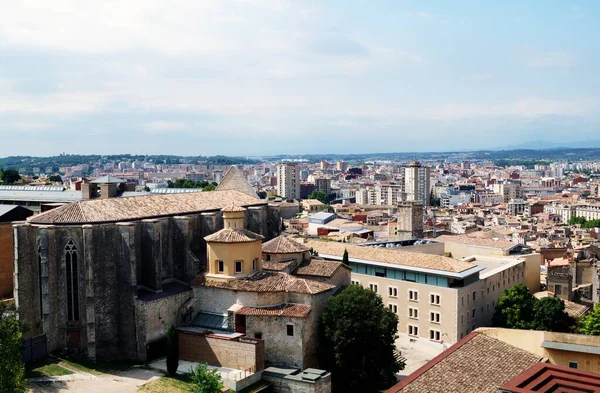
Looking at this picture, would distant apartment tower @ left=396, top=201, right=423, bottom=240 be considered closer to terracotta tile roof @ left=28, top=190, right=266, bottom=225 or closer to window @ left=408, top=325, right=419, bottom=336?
window @ left=408, top=325, right=419, bottom=336

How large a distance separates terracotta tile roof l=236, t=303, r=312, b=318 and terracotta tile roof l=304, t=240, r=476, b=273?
14.4 m

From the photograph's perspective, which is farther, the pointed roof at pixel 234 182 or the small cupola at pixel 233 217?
the pointed roof at pixel 234 182

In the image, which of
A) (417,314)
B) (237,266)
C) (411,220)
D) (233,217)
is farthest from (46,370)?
(411,220)

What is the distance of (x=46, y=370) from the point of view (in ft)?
117

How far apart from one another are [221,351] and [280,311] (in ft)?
14.1

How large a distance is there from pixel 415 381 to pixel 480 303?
2767 cm

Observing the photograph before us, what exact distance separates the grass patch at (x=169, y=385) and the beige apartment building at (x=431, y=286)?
67.5ft

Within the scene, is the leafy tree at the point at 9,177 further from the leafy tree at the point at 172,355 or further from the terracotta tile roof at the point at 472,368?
the terracotta tile roof at the point at 472,368

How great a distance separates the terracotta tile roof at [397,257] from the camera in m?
48.1

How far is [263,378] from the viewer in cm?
3612

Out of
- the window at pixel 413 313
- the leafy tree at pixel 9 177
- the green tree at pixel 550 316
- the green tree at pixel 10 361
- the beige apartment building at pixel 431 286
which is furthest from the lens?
the leafy tree at pixel 9 177

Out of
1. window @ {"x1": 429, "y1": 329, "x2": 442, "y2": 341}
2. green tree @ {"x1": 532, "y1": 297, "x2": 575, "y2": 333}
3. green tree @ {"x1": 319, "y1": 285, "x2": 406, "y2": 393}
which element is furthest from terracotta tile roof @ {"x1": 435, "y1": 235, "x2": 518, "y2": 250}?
green tree @ {"x1": 319, "y1": 285, "x2": 406, "y2": 393}

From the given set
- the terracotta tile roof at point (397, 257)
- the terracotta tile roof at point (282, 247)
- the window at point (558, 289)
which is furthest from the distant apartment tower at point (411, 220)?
the terracotta tile roof at point (282, 247)

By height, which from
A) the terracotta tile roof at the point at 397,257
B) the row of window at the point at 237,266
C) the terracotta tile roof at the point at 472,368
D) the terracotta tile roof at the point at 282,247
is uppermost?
the terracotta tile roof at the point at 282,247
